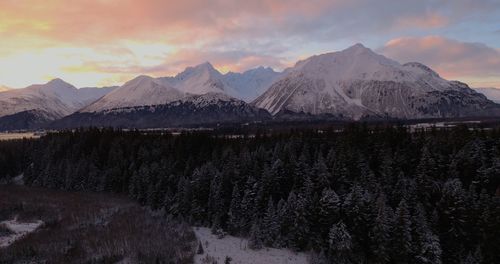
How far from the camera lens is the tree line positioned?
48.7 m

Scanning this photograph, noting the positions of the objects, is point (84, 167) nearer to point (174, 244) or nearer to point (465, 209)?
point (174, 244)

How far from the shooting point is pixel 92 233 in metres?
57.6

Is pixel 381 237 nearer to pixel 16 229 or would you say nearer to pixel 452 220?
pixel 452 220

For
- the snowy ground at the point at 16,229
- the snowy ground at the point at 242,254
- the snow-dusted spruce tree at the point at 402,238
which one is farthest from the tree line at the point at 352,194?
A: the snowy ground at the point at 16,229

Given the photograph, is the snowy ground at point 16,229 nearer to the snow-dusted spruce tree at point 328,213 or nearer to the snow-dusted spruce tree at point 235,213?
the snow-dusted spruce tree at point 235,213

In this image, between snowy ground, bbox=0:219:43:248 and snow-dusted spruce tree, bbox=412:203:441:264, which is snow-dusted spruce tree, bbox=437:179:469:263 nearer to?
snow-dusted spruce tree, bbox=412:203:441:264

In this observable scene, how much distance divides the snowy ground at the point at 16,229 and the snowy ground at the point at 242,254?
23625 mm

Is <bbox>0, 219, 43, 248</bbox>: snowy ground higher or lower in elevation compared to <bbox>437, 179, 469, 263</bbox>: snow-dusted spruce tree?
lower

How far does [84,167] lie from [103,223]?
51.7 m

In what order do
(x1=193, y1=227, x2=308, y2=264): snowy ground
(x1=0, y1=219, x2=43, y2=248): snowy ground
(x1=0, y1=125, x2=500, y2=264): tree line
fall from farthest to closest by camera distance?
Result: (x1=0, y1=219, x2=43, y2=248): snowy ground, (x1=0, y1=125, x2=500, y2=264): tree line, (x1=193, y1=227, x2=308, y2=264): snowy ground

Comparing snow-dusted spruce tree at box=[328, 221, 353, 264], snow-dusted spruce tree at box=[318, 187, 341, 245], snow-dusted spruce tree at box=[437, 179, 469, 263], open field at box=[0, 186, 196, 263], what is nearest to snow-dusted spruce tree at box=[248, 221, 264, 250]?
open field at box=[0, 186, 196, 263]

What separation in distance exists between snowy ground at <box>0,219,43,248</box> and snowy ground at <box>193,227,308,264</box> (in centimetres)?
2362

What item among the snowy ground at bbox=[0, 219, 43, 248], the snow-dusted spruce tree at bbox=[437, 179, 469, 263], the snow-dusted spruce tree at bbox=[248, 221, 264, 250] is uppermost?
the snow-dusted spruce tree at bbox=[437, 179, 469, 263]

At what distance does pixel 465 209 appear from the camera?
1989 inches
